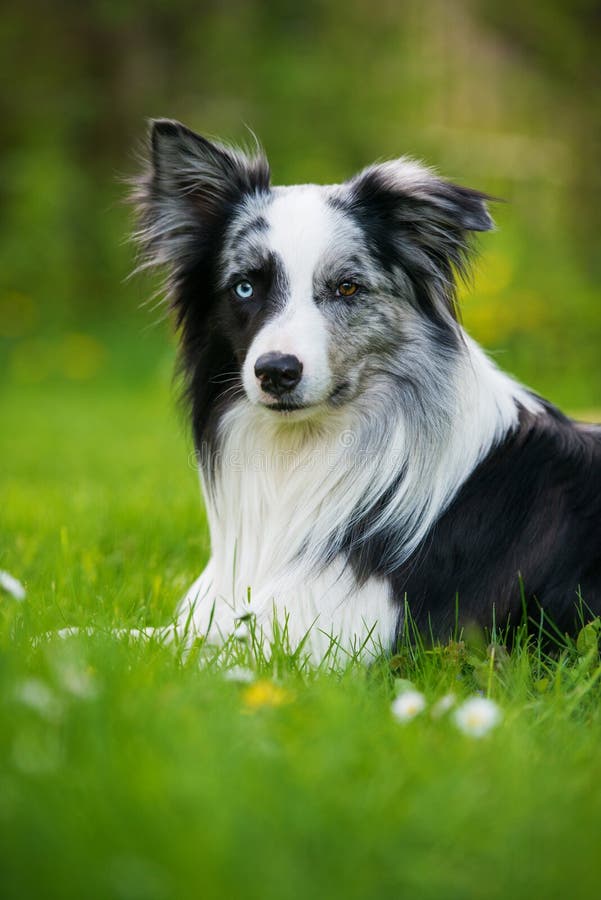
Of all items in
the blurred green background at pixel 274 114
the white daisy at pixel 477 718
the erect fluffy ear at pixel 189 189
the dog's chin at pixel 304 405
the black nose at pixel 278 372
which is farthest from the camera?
the blurred green background at pixel 274 114

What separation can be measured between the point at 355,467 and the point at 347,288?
0.66 metres

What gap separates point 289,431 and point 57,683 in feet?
5.48

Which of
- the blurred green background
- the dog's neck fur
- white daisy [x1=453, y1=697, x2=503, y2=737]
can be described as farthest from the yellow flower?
the blurred green background

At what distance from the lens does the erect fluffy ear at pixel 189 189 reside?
393 centimetres

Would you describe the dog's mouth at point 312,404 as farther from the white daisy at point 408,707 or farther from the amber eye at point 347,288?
the white daisy at point 408,707

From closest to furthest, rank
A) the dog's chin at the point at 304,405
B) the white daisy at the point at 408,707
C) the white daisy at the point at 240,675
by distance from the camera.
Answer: the white daisy at the point at 408,707 < the white daisy at the point at 240,675 < the dog's chin at the point at 304,405

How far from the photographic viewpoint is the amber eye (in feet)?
12.1

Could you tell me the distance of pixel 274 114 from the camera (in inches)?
515

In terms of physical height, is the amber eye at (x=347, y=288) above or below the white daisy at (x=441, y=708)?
above

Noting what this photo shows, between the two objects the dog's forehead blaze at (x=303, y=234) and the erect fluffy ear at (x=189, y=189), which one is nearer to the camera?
the dog's forehead blaze at (x=303, y=234)

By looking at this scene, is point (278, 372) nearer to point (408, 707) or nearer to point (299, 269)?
point (299, 269)

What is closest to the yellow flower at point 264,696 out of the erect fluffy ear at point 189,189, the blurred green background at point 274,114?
the erect fluffy ear at point 189,189

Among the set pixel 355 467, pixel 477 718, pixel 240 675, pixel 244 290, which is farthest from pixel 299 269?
pixel 477 718

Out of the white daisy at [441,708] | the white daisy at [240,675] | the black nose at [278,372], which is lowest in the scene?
the white daisy at [240,675]
